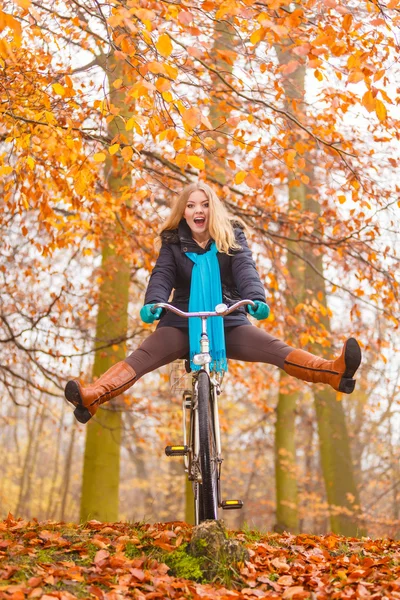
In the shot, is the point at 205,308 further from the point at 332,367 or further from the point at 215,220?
the point at 332,367

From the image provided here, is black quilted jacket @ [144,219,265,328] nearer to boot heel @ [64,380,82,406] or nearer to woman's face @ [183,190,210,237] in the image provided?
woman's face @ [183,190,210,237]

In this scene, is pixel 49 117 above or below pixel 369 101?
above

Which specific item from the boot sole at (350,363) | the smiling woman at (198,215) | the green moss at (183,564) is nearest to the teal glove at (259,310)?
the boot sole at (350,363)

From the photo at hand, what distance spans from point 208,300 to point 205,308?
61 millimetres

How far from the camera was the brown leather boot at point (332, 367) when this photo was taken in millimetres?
3506

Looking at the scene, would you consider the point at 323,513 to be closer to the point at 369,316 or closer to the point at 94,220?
the point at 369,316

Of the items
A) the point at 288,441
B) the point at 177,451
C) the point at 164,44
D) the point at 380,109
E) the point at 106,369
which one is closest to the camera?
the point at 164,44

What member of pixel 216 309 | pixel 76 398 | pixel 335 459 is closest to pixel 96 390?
pixel 76 398

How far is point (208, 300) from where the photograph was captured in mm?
4023

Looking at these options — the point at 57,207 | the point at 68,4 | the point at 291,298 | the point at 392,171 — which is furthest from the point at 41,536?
the point at 392,171

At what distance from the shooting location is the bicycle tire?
3.43m

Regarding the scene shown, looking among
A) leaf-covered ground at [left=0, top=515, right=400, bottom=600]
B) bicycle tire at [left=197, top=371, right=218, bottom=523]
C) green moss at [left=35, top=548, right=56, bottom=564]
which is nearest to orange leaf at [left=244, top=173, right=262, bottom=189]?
bicycle tire at [left=197, top=371, right=218, bottom=523]

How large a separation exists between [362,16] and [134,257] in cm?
370

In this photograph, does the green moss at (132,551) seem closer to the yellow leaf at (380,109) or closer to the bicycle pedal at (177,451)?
the bicycle pedal at (177,451)
